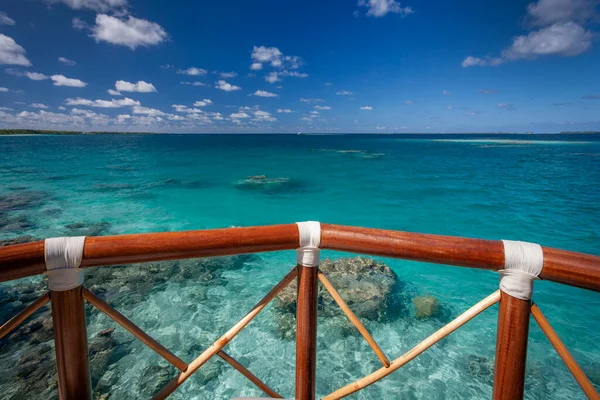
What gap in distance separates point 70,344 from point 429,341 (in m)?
1.88

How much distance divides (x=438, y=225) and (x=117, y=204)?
790 inches

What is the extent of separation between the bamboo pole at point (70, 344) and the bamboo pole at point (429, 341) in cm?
139

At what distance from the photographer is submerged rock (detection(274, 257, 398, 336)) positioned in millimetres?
7289

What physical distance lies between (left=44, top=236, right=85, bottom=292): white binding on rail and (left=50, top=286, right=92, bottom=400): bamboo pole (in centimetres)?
5

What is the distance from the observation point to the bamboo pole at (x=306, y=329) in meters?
1.64

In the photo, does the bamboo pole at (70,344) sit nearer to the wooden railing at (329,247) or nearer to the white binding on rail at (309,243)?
the wooden railing at (329,247)

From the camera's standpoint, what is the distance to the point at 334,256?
1153cm

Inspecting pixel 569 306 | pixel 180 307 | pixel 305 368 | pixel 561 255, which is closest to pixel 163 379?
pixel 180 307

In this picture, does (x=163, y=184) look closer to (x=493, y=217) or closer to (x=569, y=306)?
(x=493, y=217)

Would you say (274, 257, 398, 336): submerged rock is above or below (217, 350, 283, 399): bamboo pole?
below

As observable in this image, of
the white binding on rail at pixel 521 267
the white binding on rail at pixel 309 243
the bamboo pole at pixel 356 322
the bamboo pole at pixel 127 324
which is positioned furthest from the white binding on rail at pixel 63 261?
the white binding on rail at pixel 521 267

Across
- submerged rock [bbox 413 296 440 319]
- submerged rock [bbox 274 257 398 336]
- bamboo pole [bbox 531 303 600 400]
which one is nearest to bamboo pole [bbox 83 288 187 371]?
bamboo pole [bbox 531 303 600 400]

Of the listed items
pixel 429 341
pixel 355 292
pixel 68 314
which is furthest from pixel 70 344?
pixel 355 292

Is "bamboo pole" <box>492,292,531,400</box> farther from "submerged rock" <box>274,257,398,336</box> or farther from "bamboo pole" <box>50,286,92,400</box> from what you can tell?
"submerged rock" <box>274,257,398,336</box>
